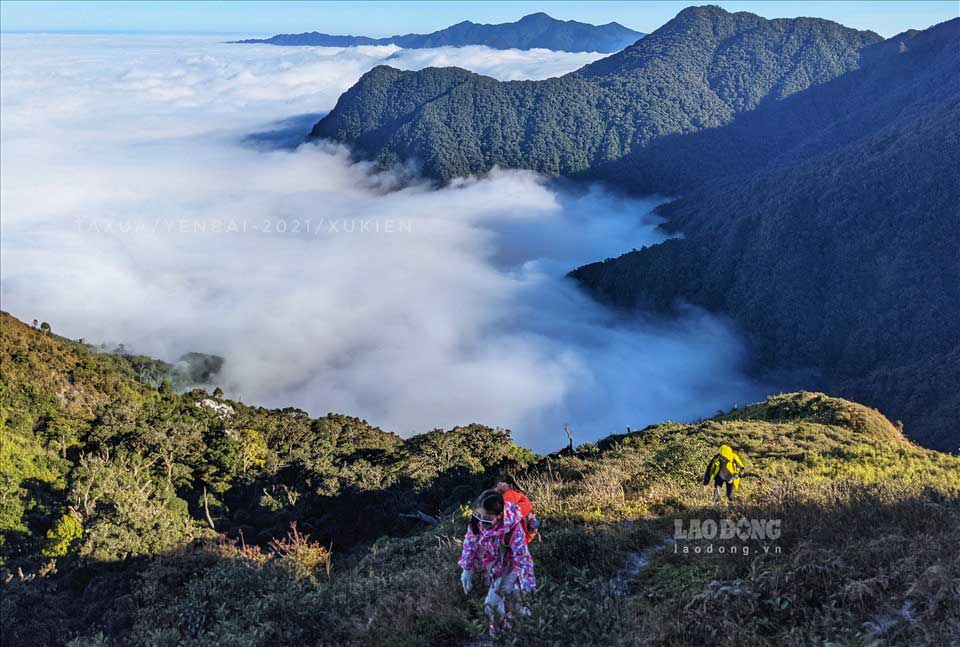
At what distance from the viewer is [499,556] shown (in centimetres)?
632

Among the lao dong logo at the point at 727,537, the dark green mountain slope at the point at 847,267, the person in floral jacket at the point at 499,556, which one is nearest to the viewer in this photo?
the person in floral jacket at the point at 499,556

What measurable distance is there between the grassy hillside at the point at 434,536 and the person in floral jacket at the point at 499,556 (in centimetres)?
26

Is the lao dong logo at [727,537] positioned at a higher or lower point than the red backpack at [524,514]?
lower

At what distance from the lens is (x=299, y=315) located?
170 meters

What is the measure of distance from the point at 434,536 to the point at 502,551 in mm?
5755

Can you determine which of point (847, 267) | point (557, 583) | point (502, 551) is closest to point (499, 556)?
point (502, 551)

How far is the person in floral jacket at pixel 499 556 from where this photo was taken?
6.14 meters

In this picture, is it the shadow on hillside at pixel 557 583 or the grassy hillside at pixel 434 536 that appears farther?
the grassy hillside at pixel 434 536

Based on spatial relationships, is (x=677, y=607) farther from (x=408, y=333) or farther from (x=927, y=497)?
(x=408, y=333)

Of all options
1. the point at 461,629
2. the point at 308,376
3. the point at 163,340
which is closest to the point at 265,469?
the point at 461,629

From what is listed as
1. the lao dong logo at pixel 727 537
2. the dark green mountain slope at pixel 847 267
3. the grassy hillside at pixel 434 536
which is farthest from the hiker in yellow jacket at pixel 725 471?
the dark green mountain slope at pixel 847 267

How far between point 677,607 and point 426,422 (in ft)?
344

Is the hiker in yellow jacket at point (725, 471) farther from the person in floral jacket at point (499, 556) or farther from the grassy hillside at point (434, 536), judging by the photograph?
the person in floral jacket at point (499, 556)

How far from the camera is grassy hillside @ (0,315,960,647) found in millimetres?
6328
